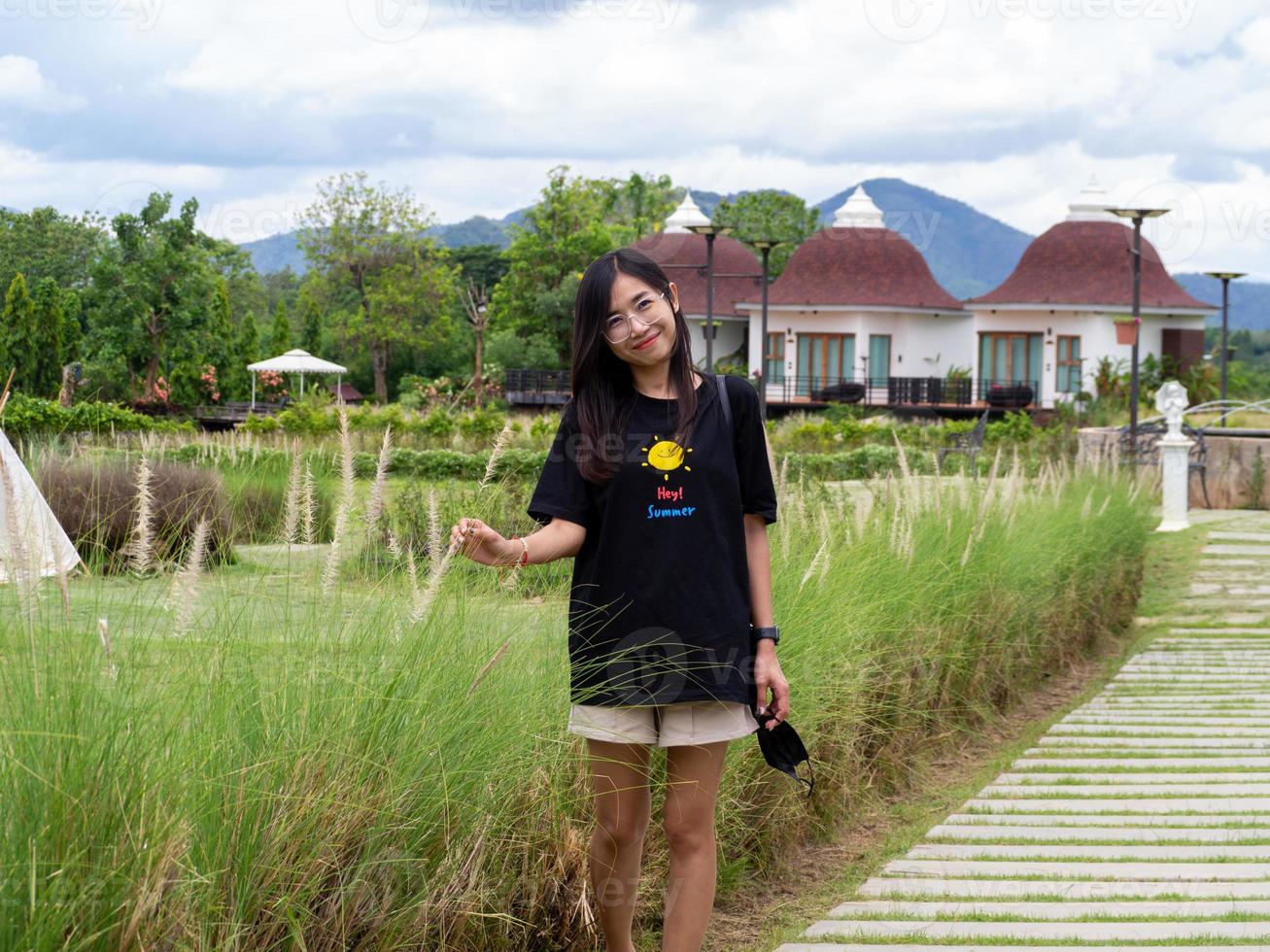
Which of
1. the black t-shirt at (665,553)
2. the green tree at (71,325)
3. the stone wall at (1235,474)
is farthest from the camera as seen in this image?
the green tree at (71,325)

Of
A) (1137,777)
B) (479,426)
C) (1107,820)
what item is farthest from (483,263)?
(1107,820)

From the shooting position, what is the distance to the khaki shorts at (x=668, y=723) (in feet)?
9.68

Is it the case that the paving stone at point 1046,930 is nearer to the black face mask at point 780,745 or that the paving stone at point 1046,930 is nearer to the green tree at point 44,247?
the black face mask at point 780,745

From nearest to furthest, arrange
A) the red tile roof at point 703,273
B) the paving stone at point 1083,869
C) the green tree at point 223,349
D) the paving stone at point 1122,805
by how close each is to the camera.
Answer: the paving stone at point 1083,869 < the paving stone at point 1122,805 < the green tree at point 223,349 < the red tile roof at point 703,273

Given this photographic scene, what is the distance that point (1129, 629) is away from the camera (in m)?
10.2

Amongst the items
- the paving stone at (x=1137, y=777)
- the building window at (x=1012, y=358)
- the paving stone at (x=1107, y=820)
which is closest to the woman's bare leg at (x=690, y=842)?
the paving stone at (x=1107, y=820)

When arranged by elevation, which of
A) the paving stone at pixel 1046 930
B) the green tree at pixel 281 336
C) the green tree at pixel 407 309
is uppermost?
the green tree at pixel 407 309

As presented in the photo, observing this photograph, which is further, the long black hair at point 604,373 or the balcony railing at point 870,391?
the balcony railing at point 870,391

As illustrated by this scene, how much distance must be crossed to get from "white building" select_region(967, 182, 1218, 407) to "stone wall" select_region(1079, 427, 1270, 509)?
666 inches

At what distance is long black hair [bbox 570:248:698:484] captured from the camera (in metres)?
2.96

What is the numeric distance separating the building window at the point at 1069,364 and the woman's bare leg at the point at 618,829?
3492cm

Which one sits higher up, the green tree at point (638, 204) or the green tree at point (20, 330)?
the green tree at point (638, 204)

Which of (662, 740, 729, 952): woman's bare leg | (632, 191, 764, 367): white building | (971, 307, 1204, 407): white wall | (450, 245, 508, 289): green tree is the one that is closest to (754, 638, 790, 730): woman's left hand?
(662, 740, 729, 952): woman's bare leg

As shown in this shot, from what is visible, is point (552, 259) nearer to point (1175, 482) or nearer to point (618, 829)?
point (1175, 482)
